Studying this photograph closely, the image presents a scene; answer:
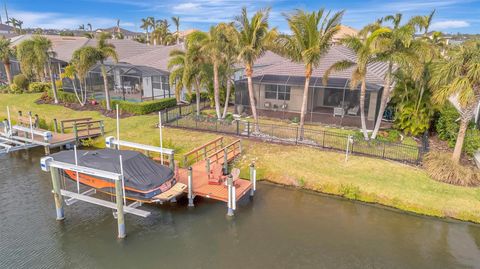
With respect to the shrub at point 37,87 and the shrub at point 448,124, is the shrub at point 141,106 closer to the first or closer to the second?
the shrub at point 37,87

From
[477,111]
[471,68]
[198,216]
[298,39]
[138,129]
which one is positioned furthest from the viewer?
[138,129]

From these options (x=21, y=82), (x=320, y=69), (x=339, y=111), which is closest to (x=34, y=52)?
(x=21, y=82)

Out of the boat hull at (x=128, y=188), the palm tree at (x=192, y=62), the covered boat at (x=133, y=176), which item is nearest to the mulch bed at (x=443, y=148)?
the covered boat at (x=133, y=176)

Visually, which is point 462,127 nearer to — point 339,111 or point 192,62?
point 339,111

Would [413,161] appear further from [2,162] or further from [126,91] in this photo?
[126,91]

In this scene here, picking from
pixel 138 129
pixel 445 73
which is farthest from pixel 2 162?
pixel 445 73

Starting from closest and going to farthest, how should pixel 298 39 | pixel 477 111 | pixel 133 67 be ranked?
pixel 298 39 < pixel 477 111 < pixel 133 67
